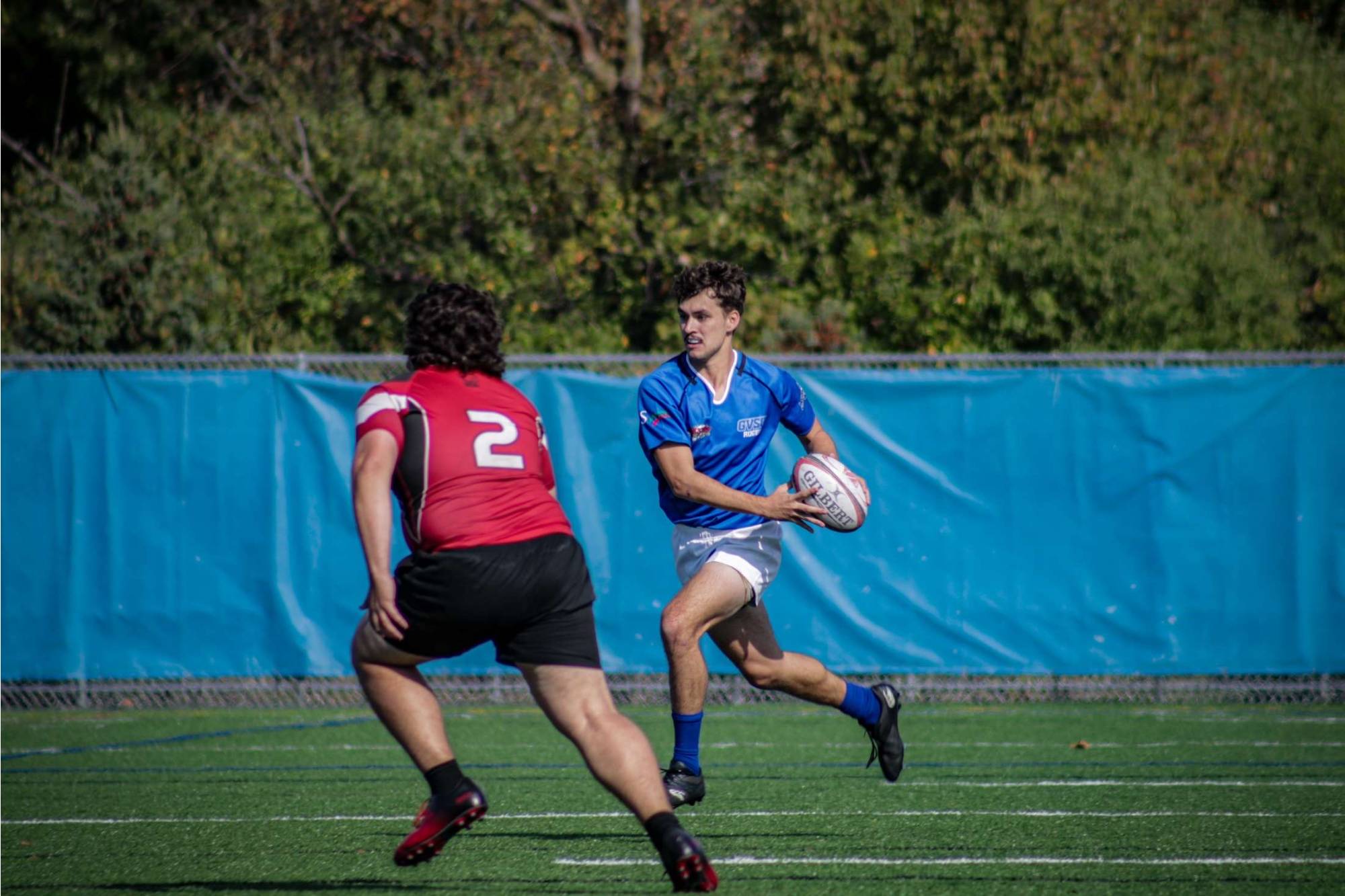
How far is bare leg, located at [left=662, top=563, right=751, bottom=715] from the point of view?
268 inches

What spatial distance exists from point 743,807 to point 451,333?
3000mm

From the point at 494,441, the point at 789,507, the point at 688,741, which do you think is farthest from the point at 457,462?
the point at 688,741

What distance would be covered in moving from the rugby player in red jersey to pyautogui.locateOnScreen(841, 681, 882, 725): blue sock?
2.39m

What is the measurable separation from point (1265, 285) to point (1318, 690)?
215 inches

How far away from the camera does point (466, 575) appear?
479cm

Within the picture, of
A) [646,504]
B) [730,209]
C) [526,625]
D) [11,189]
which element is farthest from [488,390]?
[11,189]

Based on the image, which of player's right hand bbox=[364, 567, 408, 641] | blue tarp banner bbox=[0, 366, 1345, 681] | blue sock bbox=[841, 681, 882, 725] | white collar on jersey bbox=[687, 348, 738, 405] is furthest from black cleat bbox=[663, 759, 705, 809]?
blue tarp banner bbox=[0, 366, 1345, 681]

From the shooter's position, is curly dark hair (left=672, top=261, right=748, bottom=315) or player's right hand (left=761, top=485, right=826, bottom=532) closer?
player's right hand (left=761, top=485, right=826, bottom=532)

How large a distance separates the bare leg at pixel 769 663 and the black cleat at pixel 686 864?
2364 millimetres

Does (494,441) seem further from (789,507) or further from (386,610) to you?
(789,507)

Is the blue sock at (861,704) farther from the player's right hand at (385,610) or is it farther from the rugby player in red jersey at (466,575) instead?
the player's right hand at (385,610)

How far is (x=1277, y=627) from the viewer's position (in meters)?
11.5

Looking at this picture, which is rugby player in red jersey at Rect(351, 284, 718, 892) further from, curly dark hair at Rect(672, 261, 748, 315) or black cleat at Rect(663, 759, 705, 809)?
curly dark hair at Rect(672, 261, 748, 315)

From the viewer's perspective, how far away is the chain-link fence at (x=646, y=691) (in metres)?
11.8
